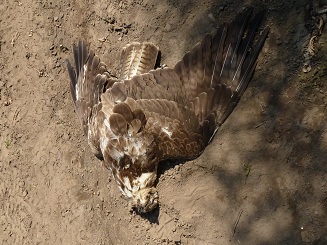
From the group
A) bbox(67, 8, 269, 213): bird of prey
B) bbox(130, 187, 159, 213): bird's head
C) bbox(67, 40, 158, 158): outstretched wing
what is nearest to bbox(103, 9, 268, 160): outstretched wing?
bbox(67, 8, 269, 213): bird of prey

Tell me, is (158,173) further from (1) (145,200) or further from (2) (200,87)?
(2) (200,87)

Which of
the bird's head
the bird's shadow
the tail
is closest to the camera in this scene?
the tail

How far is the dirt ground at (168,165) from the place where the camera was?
521 cm

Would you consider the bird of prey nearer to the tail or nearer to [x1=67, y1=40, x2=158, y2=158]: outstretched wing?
the tail

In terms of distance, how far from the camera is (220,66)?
5.18 meters

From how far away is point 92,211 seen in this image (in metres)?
6.46

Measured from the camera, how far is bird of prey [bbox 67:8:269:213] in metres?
5.18

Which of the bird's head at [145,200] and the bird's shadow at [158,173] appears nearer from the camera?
the bird's head at [145,200]

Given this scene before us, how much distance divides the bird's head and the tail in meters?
1.06

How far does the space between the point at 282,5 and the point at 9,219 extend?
16.6 ft

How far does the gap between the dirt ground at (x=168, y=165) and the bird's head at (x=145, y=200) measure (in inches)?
8.4

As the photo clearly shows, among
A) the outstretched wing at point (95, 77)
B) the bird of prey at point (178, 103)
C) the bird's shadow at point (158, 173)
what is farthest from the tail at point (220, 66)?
the bird's shadow at point (158, 173)

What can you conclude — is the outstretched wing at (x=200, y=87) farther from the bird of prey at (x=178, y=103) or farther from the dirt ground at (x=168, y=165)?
the dirt ground at (x=168, y=165)

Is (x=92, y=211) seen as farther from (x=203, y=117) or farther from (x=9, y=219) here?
(x=203, y=117)
